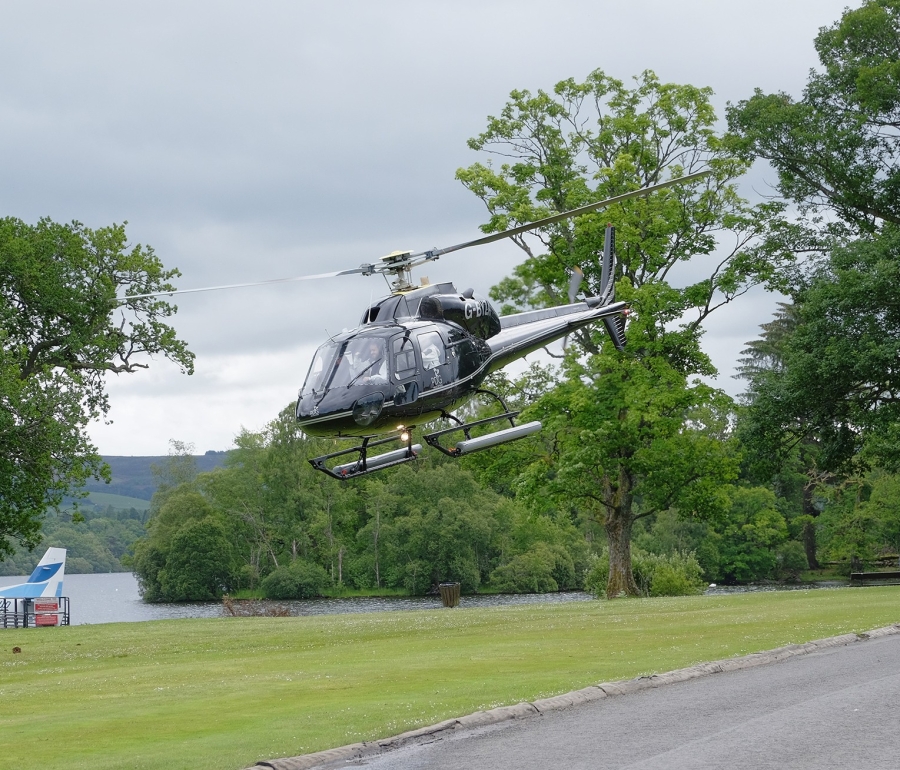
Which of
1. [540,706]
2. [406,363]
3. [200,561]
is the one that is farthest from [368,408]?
[200,561]

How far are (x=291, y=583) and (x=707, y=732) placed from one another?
69941 mm

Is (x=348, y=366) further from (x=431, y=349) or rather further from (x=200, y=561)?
(x=200, y=561)

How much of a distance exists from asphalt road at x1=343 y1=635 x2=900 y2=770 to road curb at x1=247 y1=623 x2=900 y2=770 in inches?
7.1

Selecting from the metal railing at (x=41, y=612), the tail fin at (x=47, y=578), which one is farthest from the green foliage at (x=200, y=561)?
the metal railing at (x=41, y=612)

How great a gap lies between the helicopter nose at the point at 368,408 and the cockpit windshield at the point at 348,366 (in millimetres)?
299

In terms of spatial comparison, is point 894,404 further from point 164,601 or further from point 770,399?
point 164,601

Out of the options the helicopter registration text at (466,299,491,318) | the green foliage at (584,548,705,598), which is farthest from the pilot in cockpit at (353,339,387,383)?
the green foliage at (584,548,705,598)

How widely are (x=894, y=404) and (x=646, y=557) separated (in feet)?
54.9

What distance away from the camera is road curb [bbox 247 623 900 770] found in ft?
32.7

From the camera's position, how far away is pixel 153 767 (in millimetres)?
9727

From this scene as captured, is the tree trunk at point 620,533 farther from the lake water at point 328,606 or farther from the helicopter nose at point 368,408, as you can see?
the helicopter nose at point 368,408

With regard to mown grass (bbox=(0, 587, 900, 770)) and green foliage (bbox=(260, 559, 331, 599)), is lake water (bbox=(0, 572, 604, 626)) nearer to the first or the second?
green foliage (bbox=(260, 559, 331, 599))

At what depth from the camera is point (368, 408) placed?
63.6 ft

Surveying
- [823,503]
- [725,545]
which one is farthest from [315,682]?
[823,503]
